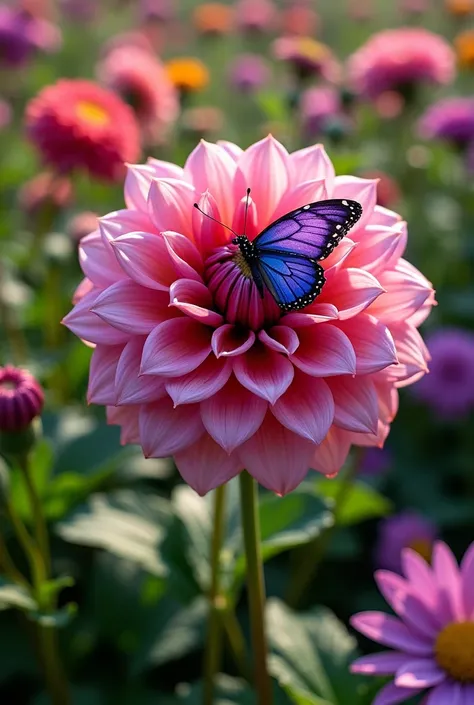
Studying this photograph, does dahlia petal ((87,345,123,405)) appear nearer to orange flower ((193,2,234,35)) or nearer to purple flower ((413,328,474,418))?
purple flower ((413,328,474,418))

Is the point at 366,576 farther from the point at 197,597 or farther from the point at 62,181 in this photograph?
the point at 62,181

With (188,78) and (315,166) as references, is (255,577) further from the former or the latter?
(188,78)

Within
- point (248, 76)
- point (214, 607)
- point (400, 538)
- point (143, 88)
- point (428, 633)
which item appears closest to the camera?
point (428, 633)

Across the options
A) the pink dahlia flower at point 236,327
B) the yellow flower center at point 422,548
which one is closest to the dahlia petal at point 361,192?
the pink dahlia flower at point 236,327

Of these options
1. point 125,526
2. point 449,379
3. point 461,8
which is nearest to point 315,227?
point 125,526

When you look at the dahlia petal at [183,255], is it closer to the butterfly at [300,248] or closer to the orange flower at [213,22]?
the butterfly at [300,248]
